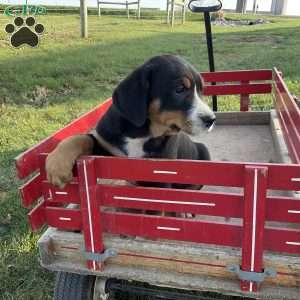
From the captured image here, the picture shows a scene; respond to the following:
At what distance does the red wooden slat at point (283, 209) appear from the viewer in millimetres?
1769

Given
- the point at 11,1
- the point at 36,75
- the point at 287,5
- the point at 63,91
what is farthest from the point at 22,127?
the point at 287,5

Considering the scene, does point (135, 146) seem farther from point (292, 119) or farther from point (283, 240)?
point (283, 240)

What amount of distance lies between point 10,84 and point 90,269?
5065mm

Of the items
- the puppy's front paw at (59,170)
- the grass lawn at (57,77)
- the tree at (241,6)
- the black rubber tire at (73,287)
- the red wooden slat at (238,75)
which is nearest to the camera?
the puppy's front paw at (59,170)

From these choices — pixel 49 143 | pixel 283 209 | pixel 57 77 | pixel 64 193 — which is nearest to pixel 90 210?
pixel 64 193

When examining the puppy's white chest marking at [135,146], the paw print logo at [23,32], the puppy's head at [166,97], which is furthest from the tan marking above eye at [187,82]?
the paw print logo at [23,32]

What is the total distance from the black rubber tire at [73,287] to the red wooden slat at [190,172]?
596 mm

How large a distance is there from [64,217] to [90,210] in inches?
7.6

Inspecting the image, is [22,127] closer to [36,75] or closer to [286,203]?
[36,75]

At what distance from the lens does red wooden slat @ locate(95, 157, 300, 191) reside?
172cm

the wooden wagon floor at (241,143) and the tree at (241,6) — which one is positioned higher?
the wooden wagon floor at (241,143)

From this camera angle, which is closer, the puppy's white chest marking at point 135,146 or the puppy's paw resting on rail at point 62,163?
the puppy's paw resting on rail at point 62,163

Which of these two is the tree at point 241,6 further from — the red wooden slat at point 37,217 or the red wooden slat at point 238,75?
the red wooden slat at point 37,217

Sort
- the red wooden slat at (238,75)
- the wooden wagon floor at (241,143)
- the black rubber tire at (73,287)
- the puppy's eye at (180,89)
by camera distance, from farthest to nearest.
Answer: the red wooden slat at (238,75)
the wooden wagon floor at (241,143)
the puppy's eye at (180,89)
the black rubber tire at (73,287)
